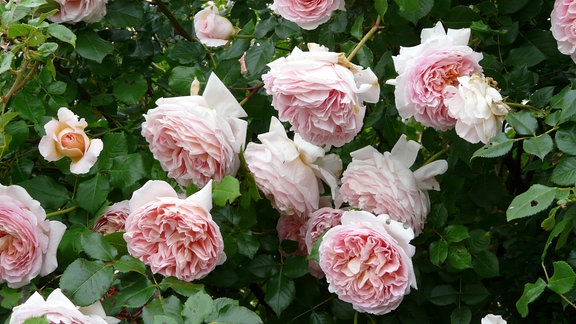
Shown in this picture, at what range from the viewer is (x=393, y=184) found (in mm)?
1585

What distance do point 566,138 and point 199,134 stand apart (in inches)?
24.2

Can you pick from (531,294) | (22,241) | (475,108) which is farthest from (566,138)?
(22,241)

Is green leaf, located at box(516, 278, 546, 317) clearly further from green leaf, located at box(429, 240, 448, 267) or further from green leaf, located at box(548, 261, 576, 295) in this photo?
green leaf, located at box(429, 240, 448, 267)

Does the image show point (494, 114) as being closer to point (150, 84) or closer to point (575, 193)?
point (575, 193)

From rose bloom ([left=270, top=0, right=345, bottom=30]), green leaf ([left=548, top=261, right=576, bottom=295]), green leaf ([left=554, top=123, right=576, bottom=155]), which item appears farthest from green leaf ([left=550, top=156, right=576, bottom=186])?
rose bloom ([left=270, top=0, right=345, bottom=30])

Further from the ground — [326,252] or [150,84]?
[326,252]

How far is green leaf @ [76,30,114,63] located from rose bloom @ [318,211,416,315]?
2.22 feet

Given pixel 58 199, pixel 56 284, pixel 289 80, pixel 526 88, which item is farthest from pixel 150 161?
pixel 526 88

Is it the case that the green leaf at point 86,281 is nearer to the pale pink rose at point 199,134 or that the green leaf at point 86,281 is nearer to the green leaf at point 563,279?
the pale pink rose at point 199,134

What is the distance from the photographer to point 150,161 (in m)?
1.76

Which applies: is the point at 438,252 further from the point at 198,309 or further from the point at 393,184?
the point at 198,309

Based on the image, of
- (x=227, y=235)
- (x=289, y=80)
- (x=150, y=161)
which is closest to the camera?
(x=289, y=80)

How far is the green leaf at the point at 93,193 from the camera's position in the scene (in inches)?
65.5

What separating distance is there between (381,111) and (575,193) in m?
0.47
